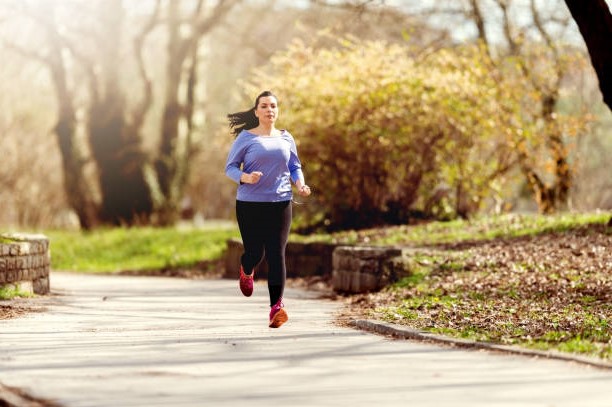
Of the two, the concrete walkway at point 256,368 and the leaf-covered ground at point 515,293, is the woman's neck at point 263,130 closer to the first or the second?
the concrete walkway at point 256,368

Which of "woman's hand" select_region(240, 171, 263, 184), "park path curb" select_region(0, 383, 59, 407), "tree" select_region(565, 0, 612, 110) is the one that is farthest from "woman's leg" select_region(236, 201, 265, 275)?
"tree" select_region(565, 0, 612, 110)

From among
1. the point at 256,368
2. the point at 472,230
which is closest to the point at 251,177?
the point at 256,368

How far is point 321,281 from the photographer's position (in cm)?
1819

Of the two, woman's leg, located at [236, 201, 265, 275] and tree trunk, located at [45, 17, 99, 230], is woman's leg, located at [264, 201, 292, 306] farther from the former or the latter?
tree trunk, located at [45, 17, 99, 230]

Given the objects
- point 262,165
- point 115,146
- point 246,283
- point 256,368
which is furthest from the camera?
point 115,146

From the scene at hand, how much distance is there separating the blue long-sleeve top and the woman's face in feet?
0.54

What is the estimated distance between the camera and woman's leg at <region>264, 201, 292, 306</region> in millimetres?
10367

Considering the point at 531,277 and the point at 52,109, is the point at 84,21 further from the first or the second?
the point at 531,277

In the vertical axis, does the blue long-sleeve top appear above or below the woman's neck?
below

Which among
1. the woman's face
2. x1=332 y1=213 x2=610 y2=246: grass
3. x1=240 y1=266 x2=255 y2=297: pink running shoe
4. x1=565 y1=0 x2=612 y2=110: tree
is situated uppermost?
x1=565 y1=0 x2=612 y2=110: tree

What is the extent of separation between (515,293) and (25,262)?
6.18 m

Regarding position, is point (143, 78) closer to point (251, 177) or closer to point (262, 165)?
point (262, 165)

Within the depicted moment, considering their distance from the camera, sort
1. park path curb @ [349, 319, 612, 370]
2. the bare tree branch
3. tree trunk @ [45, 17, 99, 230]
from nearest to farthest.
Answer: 1. park path curb @ [349, 319, 612, 370]
2. the bare tree branch
3. tree trunk @ [45, 17, 99, 230]

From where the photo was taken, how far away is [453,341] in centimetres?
940
